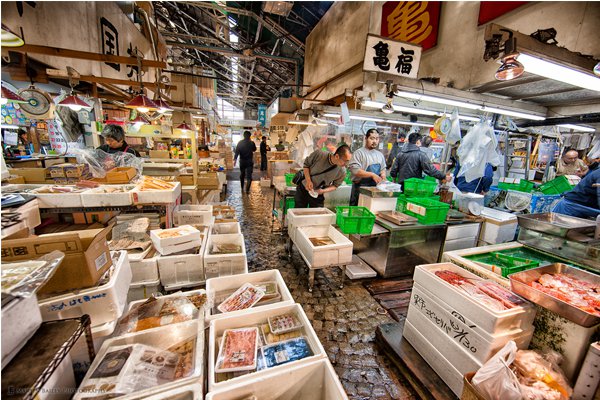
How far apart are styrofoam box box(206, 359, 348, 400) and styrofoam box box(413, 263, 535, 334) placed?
1176 millimetres

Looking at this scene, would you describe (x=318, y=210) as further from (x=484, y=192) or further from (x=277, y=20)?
(x=277, y=20)

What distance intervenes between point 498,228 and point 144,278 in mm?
5062

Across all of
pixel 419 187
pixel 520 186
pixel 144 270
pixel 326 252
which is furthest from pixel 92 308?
pixel 520 186

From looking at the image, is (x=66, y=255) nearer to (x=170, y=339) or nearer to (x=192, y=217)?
(x=170, y=339)

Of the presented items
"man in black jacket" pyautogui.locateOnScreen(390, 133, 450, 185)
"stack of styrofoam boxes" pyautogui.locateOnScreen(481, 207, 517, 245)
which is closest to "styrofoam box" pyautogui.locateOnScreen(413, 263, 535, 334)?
"stack of styrofoam boxes" pyautogui.locateOnScreen(481, 207, 517, 245)

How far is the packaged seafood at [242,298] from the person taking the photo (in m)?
1.82

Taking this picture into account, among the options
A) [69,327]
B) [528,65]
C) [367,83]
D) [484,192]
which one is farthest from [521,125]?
[69,327]

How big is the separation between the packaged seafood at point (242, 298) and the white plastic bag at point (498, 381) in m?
1.55

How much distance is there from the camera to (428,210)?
345 cm

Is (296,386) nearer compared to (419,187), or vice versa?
(296,386)

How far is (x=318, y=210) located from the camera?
3979 mm

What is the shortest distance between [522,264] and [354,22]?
6.67 meters

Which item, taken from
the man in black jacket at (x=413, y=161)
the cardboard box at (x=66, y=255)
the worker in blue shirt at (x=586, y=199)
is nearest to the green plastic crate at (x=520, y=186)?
the worker in blue shirt at (x=586, y=199)

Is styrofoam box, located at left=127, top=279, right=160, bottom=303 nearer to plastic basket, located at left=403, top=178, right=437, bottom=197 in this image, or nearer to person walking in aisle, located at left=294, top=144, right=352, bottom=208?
person walking in aisle, located at left=294, top=144, right=352, bottom=208
